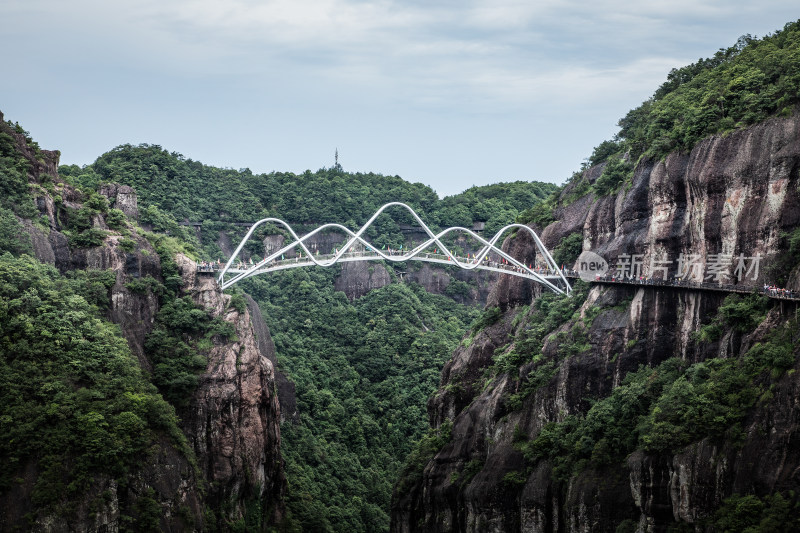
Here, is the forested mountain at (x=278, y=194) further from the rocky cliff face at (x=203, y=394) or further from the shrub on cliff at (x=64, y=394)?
the shrub on cliff at (x=64, y=394)

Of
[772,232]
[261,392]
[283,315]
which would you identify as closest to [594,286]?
[772,232]

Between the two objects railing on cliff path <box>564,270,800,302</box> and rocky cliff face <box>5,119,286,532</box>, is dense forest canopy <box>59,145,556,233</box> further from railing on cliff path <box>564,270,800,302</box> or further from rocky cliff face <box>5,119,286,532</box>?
railing on cliff path <box>564,270,800,302</box>

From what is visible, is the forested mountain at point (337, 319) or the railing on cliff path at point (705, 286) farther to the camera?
the forested mountain at point (337, 319)

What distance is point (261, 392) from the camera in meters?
67.9

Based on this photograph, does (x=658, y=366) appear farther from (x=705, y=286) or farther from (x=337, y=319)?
(x=337, y=319)

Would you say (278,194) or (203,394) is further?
(278,194)

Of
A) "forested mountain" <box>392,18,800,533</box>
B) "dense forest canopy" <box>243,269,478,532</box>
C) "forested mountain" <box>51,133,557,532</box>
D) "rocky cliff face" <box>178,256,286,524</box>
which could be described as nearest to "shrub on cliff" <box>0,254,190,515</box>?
"rocky cliff face" <box>178,256,286,524</box>

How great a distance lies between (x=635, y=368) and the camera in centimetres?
5712

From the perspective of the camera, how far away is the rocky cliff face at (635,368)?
44.2m

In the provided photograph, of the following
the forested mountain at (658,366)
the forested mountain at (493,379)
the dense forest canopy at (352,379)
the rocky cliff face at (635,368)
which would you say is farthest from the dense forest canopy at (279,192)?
the rocky cliff face at (635,368)

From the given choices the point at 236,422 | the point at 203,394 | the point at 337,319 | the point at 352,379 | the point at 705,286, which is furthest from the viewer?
the point at 337,319

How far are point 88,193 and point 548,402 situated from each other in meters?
33.2

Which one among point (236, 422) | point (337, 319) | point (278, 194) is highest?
point (278, 194)

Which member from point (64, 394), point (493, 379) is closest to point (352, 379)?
point (493, 379)
